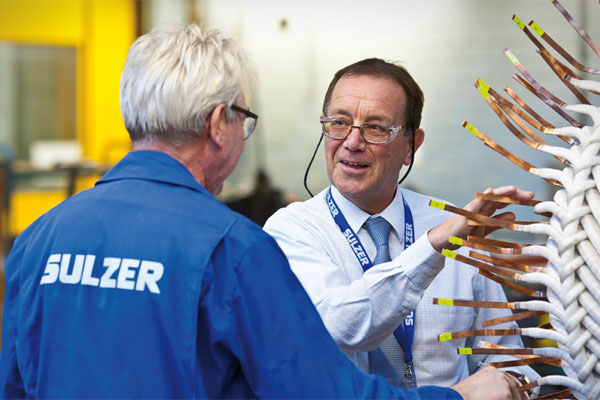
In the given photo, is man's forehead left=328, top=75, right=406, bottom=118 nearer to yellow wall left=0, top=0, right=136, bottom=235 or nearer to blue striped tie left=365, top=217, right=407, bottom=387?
blue striped tie left=365, top=217, right=407, bottom=387

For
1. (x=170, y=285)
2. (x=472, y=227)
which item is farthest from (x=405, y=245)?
(x=170, y=285)

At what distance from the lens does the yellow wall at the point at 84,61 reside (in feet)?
25.8

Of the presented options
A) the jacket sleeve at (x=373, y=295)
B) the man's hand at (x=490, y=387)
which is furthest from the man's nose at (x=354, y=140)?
the man's hand at (x=490, y=387)

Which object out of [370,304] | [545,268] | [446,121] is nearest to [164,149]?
[370,304]

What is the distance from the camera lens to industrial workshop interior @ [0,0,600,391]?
425 centimetres

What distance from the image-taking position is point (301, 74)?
17.6ft

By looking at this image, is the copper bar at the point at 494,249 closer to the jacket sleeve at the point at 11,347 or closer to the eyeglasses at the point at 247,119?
the eyeglasses at the point at 247,119

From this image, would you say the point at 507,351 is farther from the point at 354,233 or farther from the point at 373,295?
the point at 354,233

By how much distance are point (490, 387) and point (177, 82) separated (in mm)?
753

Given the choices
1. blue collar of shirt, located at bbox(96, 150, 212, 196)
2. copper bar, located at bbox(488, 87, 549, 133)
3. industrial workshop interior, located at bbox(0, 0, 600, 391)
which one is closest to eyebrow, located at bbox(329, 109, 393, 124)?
copper bar, located at bbox(488, 87, 549, 133)

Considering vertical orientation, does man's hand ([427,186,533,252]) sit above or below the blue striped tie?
above

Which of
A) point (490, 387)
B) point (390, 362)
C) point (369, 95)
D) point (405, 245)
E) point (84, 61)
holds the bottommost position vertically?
point (390, 362)

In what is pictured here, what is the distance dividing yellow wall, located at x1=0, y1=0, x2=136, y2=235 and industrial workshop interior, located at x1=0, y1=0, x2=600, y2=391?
0.01 m

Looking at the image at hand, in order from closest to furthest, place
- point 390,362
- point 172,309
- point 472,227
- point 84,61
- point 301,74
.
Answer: point 172,309 < point 472,227 < point 390,362 < point 301,74 < point 84,61
